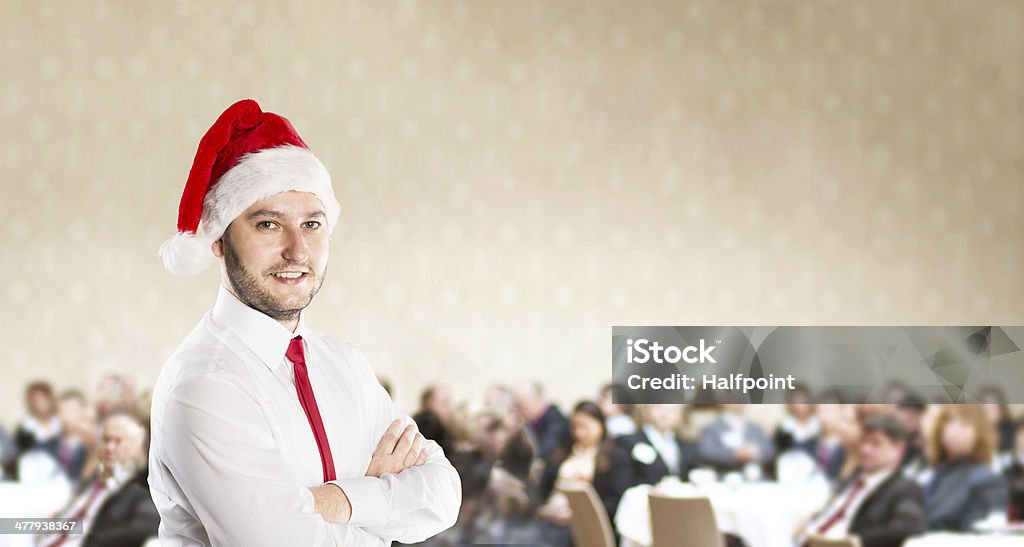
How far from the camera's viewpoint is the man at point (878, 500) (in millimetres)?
4637

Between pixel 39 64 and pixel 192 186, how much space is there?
4109 millimetres

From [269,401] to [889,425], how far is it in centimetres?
422

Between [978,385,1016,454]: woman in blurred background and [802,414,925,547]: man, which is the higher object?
[978,385,1016,454]: woman in blurred background

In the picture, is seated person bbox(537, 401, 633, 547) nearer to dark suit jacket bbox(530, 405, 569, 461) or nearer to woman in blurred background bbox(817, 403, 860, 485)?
dark suit jacket bbox(530, 405, 569, 461)

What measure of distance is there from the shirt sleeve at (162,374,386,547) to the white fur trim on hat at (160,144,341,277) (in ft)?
0.75

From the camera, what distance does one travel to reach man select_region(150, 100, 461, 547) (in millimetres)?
1174

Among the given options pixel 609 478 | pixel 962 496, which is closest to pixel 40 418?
pixel 609 478

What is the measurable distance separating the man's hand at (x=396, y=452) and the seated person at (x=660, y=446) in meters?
3.52

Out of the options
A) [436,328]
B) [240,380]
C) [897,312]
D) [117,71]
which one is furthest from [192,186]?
[897,312]

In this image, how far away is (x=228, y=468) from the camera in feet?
3.81

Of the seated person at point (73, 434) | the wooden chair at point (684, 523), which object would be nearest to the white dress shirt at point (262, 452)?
the wooden chair at point (684, 523)

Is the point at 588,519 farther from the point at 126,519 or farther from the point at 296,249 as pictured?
the point at 296,249

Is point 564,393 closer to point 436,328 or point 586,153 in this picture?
point 436,328

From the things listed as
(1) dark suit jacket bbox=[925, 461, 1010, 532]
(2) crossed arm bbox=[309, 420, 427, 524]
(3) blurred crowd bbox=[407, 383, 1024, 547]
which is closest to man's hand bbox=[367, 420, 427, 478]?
(2) crossed arm bbox=[309, 420, 427, 524]
